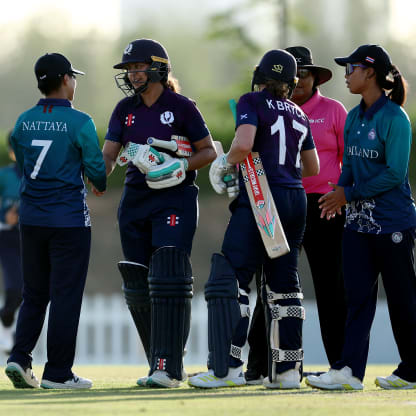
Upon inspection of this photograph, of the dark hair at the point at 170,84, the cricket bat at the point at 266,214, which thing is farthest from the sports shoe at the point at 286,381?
the dark hair at the point at 170,84

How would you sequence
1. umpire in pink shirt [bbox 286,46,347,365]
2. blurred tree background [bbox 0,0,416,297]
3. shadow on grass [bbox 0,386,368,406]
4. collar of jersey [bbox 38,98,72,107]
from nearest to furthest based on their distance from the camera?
shadow on grass [bbox 0,386,368,406] < collar of jersey [bbox 38,98,72,107] < umpire in pink shirt [bbox 286,46,347,365] < blurred tree background [bbox 0,0,416,297]

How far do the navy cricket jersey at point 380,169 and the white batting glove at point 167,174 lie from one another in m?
1.01

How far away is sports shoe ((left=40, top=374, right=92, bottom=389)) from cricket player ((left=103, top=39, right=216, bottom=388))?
363 mm

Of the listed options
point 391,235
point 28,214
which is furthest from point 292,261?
point 28,214

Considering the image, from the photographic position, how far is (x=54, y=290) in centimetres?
643

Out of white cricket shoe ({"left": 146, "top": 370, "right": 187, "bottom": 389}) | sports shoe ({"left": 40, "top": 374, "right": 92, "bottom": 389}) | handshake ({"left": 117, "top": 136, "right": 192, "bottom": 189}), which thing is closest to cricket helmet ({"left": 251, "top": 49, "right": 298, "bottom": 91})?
handshake ({"left": 117, "top": 136, "right": 192, "bottom": 189})

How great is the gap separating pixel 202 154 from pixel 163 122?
0.31 metres

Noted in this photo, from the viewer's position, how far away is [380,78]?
21.0 ft

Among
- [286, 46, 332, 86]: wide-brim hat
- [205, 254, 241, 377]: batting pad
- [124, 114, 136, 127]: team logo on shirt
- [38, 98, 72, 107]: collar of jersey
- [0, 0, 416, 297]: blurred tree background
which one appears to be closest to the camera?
[205, 254, 241, 377]: batting pad

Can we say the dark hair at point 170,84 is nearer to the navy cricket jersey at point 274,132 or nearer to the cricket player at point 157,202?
the cricket player at point 157,202

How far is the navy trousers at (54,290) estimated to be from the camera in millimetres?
6414

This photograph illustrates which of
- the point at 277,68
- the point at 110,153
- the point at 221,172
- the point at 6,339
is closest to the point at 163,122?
the point at 110,153

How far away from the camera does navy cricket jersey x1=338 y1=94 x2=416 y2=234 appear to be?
6.19m

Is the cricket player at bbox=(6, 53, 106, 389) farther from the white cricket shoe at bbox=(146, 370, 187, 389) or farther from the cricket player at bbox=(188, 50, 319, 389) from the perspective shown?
the cricket player at bbox=(188, 50, 319, 389)
